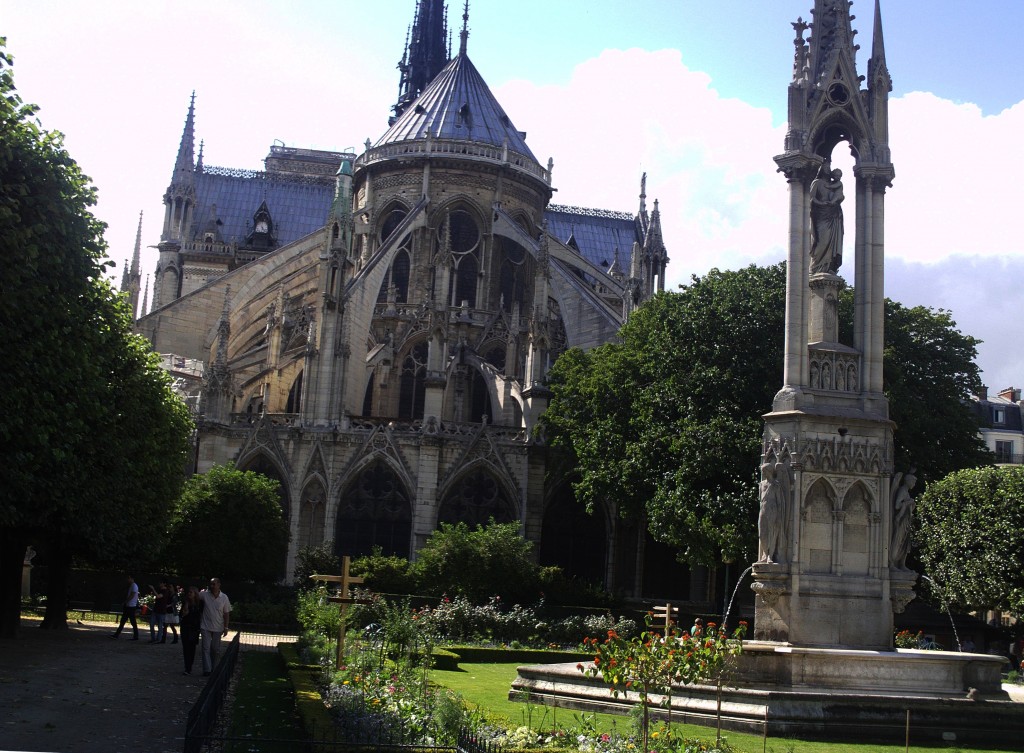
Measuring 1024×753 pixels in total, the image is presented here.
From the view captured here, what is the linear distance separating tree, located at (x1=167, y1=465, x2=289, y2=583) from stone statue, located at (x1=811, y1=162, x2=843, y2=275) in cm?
2454

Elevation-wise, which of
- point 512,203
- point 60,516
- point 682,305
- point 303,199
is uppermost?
point 303,199

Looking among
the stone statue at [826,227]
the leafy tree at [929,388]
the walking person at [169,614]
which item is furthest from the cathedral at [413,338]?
the stone statue at [826,227]

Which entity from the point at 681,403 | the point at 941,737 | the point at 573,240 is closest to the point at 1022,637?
the point at 681,403

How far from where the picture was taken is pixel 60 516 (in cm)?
2380

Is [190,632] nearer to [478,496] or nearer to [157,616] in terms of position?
[157,616]

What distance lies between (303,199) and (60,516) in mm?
58279

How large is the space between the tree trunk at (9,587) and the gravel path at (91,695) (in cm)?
38

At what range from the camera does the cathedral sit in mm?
44438

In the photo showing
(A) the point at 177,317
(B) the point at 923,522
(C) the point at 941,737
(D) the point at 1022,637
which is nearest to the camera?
(C) the point at 941,737

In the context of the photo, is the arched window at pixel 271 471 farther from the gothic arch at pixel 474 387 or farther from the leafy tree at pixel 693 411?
the leafy tree at pixel 693 411

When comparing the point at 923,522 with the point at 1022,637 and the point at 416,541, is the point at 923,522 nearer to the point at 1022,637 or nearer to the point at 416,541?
the point at 1022,637

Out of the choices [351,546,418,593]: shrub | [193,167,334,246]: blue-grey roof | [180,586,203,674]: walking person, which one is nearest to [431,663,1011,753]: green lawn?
[180,586,203,674]: walking person

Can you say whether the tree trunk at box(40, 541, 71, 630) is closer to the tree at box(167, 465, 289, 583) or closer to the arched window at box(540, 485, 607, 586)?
the tree at box(167, 465, 289, 583)

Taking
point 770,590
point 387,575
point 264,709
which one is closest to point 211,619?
point 264,709
